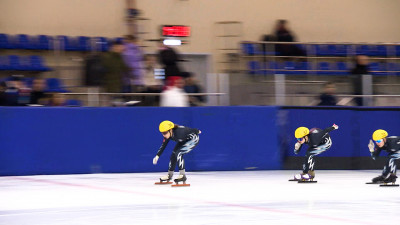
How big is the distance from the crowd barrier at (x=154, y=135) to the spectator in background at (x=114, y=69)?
48 centimetres

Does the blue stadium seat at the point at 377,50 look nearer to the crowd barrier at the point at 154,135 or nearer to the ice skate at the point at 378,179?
the crowd barrier at the point at 154,135

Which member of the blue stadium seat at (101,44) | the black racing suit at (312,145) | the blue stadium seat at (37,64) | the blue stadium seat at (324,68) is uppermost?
the blue stadium seat at (101,44)

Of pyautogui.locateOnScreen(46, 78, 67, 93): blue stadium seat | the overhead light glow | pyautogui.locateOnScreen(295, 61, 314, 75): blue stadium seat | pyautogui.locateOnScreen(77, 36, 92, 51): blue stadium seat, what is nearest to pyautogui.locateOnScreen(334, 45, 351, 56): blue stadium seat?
pyautogui.locateOnScreen(295, 61, 314, 75): blue stadium seat

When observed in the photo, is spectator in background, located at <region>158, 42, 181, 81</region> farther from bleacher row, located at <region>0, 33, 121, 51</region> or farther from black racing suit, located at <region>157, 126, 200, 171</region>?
bleacher row, located at <region>0, 33, 121, 51</region>

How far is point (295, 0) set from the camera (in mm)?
19109

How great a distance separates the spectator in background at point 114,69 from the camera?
12195 mm

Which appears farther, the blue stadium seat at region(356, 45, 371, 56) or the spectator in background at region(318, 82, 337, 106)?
the blue stadium seat at region(356, 45, 371, 56)

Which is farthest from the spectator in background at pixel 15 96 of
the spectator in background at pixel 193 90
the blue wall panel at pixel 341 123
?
the blue wall panel at pixel 341 123

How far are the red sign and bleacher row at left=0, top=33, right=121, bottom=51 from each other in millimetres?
1235

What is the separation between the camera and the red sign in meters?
16.5

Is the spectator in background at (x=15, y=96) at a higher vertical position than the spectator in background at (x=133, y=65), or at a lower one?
lower

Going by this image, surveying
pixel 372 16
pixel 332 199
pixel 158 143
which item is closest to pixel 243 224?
pixel 332 199

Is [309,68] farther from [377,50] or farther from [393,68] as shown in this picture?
[377,50]

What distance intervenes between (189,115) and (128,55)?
5.21 feet
